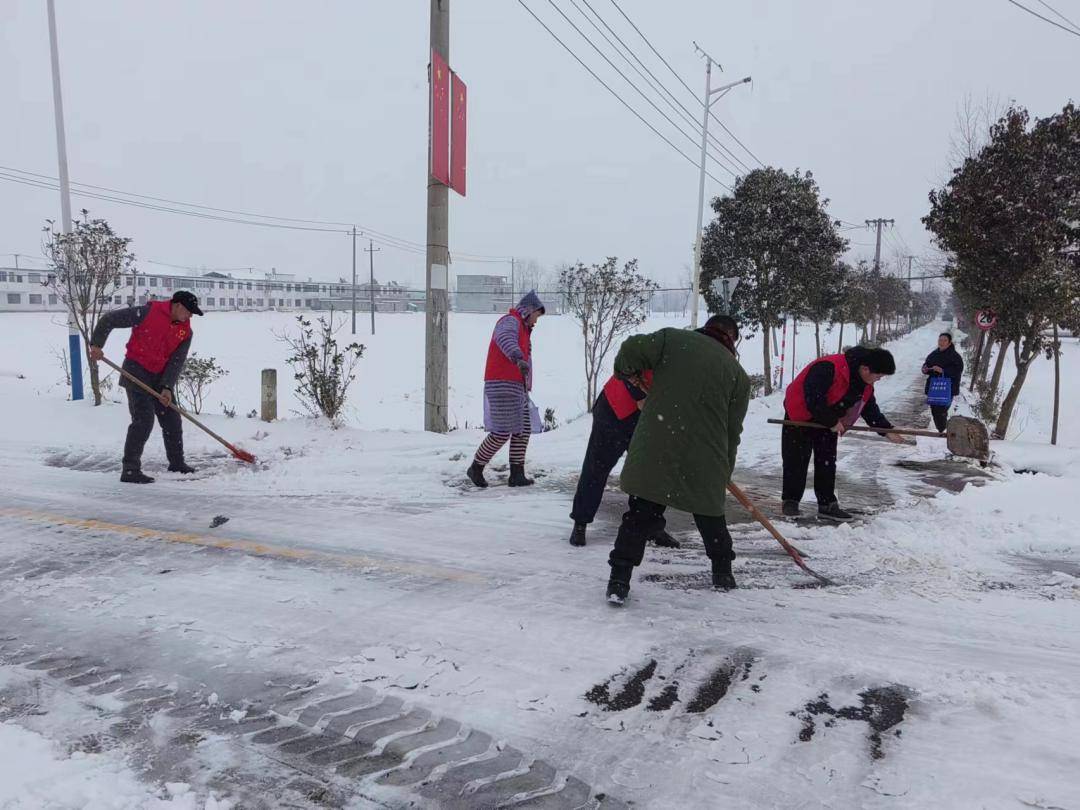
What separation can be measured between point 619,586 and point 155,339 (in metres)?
4.75

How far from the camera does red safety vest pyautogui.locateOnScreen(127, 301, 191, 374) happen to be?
579 cm

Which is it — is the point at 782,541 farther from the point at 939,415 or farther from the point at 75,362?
the point at 75,362

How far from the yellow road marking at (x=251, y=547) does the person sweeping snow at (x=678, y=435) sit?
0.97 m

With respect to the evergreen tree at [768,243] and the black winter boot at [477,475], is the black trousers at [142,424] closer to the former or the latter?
the black winter boot at [477,475]

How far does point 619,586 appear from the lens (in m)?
3.33

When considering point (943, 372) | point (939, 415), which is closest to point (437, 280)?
point (943, 372)

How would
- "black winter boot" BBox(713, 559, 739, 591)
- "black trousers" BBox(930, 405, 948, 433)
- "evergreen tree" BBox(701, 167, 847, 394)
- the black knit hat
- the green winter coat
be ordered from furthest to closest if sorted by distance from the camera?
"evergreen tree" BBox(701, 167, 847, 394) < "black trousers" BBox(930, 405, 948, 433) < the black knit hat < "black winter boot" BBox(713, 559, 739, 591) < the green winter coat

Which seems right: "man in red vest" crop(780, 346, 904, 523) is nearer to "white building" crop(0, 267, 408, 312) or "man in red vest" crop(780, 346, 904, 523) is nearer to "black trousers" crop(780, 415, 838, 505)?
"black trousers" crop(780, 415, 838, 505)

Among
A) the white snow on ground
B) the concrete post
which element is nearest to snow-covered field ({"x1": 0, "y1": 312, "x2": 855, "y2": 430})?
the concrete post

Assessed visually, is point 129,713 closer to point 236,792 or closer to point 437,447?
point 236,792

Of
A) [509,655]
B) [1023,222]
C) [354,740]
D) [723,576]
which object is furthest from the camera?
[1023,222]

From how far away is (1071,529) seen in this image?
4.55 m

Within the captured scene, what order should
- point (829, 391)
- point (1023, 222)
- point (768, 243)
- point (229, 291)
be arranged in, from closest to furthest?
point (829, 391)
point (1023, 222)
point (768, 243)
point (229, 291)

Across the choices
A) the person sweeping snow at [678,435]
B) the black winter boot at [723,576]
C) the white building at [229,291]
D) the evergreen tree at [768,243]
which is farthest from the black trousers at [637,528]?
the white building at [229,291]
